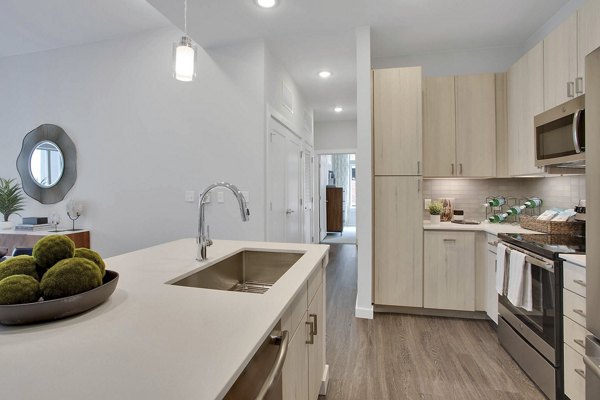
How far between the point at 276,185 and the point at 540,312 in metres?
2.50

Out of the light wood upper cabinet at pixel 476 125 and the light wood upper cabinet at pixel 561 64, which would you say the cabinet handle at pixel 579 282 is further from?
the light wood upper cabinet at pixel 476 125

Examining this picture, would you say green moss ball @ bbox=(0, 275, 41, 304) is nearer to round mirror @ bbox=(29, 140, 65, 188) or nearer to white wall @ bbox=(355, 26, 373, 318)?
white wall @ bbox=(355, 26, 373, 318)

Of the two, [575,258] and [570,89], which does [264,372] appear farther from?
[570,89]

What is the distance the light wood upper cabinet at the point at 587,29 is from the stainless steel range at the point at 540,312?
3.60 feet

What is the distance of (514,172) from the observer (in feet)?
8.94

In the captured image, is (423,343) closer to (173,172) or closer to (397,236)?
(397,236)

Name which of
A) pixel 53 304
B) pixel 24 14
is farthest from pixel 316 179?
pixel 53 304

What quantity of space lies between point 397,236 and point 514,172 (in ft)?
3.86

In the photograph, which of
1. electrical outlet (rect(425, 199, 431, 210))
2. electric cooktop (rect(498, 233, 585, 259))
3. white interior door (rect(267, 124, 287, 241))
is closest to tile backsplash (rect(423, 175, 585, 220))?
electrical outlet (rect(425, 199, 431, 210))

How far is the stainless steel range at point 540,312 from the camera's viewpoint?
166cm

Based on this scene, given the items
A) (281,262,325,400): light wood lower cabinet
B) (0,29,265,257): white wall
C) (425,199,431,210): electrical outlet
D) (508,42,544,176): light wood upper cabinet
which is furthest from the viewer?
(425,199,431,210): electrical outlet

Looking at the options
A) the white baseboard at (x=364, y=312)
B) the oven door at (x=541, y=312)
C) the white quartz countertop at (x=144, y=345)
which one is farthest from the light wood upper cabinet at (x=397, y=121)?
the white quartz countertop at (x=144, y=345)

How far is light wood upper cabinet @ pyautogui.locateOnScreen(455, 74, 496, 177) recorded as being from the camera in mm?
2891

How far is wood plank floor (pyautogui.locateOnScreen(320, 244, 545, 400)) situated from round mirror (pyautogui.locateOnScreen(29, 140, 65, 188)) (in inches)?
147
